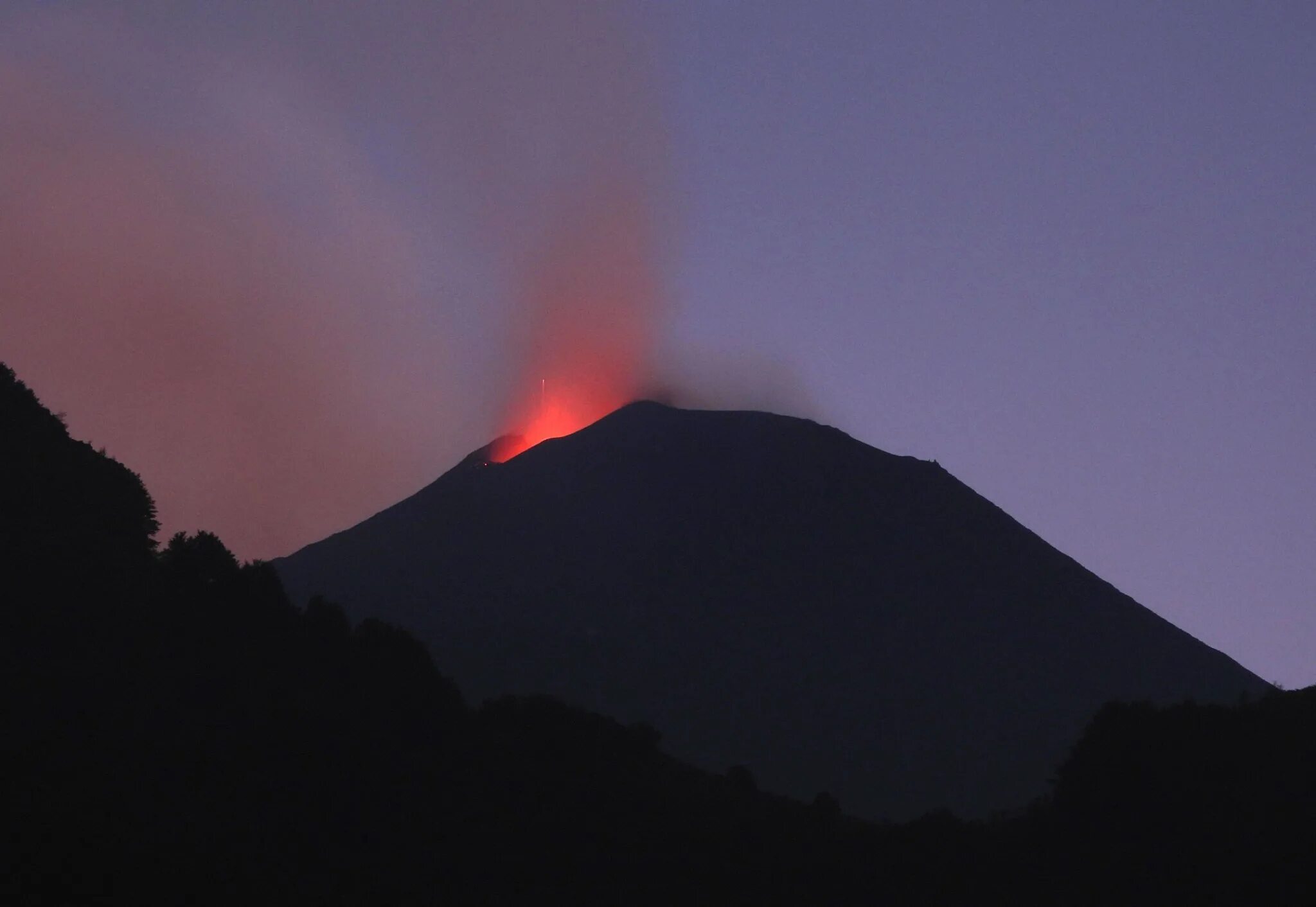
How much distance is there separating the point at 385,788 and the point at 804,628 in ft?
395

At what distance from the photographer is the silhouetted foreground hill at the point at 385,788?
41.7m

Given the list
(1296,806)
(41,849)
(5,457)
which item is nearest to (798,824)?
(1296,806)

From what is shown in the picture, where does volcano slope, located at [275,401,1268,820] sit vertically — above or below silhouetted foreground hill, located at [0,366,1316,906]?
above

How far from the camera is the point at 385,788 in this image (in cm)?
5175

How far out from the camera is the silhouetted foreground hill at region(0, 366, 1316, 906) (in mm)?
41688

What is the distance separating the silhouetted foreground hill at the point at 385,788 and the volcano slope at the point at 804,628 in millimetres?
67308

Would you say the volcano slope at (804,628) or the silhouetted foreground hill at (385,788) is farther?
the volcano slope at (804,628)

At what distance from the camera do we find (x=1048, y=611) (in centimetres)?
17588

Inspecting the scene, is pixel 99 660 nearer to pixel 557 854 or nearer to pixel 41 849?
pixel 41 849

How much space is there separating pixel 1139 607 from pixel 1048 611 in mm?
16099

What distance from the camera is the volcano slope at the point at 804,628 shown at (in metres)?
142

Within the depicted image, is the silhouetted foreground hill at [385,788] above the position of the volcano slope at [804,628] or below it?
below

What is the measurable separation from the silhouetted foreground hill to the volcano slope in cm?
6731

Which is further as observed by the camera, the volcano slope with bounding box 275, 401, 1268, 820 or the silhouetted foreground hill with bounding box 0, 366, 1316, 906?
the volcano slope with bounding box 275, 401, 1268, 820
